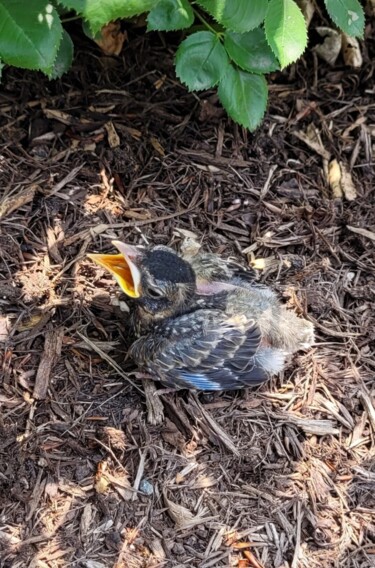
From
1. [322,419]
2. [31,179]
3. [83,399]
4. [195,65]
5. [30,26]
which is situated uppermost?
[30,26]

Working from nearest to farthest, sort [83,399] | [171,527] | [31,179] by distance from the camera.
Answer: [171,527], [83,399], [31,179]

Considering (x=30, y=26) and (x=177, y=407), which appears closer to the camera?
(x=30, y=26)

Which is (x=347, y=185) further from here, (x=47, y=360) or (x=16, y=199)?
(x=47, y=360)

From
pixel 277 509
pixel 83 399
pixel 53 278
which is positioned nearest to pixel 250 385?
pixel 277 509

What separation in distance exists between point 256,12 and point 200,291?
1.12 meters

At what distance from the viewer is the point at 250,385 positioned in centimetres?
297

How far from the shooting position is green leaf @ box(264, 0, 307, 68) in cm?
260

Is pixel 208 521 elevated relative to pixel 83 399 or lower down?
lower down

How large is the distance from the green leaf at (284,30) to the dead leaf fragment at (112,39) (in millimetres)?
1209

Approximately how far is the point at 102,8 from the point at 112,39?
1328 millimetres

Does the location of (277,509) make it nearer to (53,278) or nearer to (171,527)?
(171,527)

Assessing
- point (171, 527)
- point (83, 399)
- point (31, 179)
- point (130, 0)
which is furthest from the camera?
point (31, 179)

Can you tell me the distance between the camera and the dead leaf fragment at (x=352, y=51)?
384 cm

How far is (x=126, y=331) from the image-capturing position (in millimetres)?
3172
